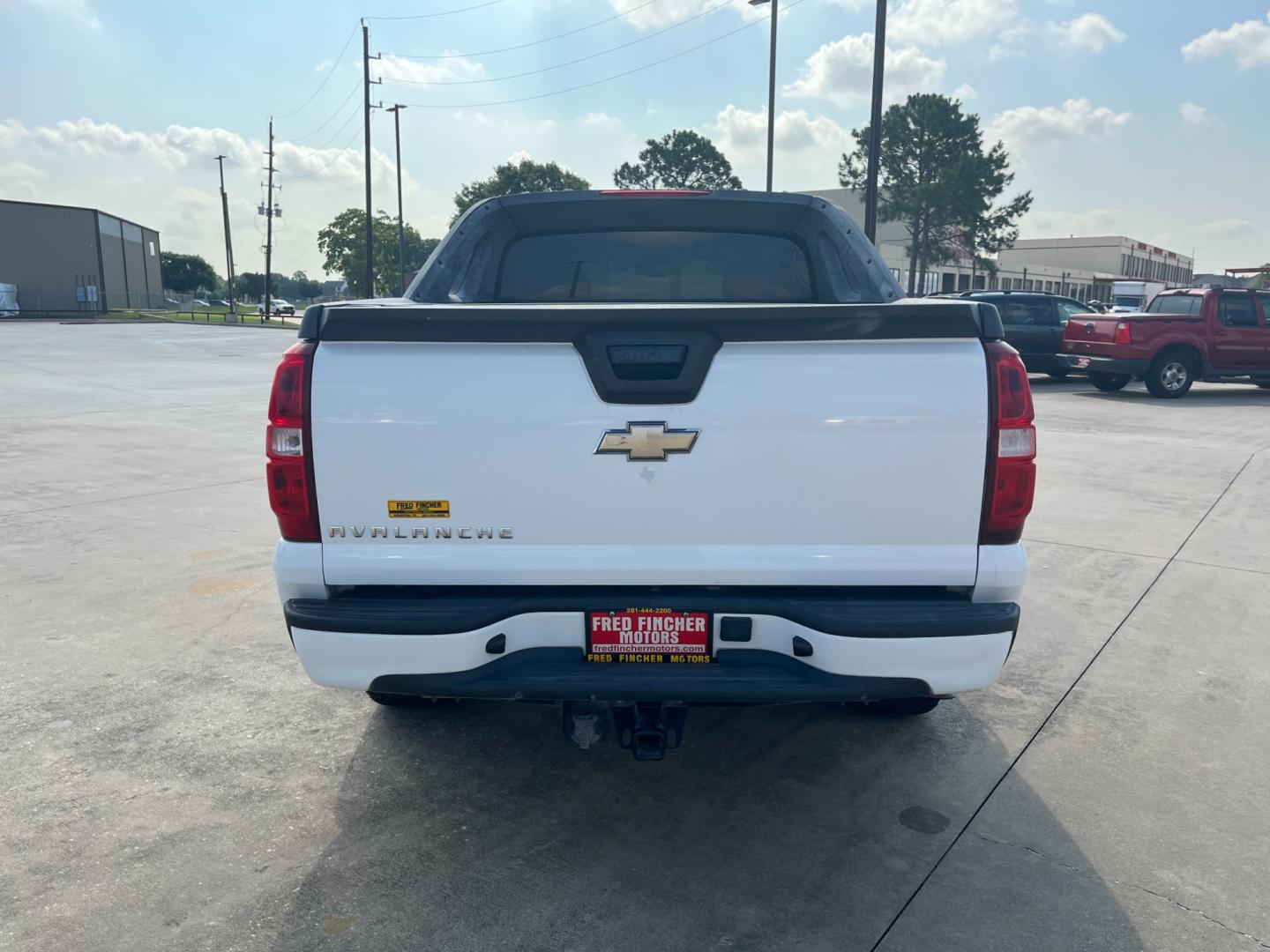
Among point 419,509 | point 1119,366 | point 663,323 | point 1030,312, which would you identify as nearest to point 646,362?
point 663,323

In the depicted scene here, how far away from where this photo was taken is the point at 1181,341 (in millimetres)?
16453

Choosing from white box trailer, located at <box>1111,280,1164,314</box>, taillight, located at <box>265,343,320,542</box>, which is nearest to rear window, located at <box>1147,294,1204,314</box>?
taillight, located at <box>265,343,320,542</box>

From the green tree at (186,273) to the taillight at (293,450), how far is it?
124 meters

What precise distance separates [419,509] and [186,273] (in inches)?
5142

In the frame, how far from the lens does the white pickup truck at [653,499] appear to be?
8.62 ft

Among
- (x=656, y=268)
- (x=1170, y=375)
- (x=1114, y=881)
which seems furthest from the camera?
(x=1170, y=375)

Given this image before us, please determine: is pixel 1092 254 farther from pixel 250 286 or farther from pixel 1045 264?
pixel 250 286

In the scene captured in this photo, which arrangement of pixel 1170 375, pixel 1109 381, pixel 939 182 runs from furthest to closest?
1. pixel 939 182
2. pixel 1109 381
3. pixel 1170 375

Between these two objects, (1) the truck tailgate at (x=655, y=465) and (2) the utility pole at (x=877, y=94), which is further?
(2) the utility pole at (x=877, y=94)

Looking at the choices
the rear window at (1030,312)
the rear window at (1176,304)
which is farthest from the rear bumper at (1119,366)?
the rear window at (1030,312)

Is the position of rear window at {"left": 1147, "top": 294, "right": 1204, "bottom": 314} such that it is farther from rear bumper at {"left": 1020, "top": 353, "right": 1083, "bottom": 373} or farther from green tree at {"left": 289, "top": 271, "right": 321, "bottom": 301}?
green tree at {"left": 289, "top": 271, "right": 321, "bottom": 301}

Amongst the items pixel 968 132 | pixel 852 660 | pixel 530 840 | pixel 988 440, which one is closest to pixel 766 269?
pixel 988 440

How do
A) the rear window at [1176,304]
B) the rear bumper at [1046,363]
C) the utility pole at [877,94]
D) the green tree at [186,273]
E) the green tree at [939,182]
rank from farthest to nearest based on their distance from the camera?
1. the green tree at [186,273]
2. the green tree at [939,182]
3. the rear bumper at [1046,363]
4. the rear window at [1176,304]
5. the utility pole at [877,94]

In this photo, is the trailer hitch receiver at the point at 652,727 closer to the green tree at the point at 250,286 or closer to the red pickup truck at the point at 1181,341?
the red pickup truck at the point at 1181,341
